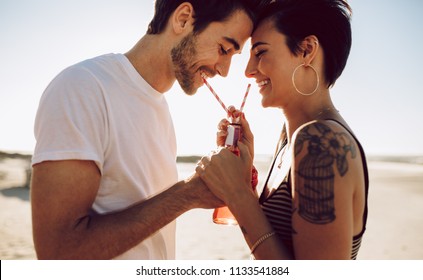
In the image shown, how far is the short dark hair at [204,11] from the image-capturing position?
2.61m

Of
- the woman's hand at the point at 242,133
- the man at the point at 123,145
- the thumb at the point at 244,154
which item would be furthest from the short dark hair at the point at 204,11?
the thumb at the point at 244,154

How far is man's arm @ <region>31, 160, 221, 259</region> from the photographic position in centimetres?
176

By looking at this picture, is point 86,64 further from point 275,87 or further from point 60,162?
point 275,87

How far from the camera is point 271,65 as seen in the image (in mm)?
2301

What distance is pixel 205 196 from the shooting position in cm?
204

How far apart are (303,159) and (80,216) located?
115cm

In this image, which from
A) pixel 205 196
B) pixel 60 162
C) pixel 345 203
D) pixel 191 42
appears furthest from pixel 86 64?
pixel 345 203

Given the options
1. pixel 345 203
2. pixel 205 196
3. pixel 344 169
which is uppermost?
pixel 344 169

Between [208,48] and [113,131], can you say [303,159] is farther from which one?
[208,48]

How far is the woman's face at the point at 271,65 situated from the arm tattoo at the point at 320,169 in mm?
627

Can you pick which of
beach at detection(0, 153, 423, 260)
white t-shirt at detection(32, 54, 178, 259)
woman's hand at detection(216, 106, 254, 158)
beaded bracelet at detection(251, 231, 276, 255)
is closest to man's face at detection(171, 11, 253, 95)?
white t-shirt at detection(32, 54, 178, 259)

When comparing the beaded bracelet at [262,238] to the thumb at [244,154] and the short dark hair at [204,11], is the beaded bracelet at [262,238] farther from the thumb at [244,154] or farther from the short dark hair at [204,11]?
the short dark hair at [204,11]
